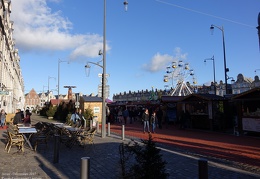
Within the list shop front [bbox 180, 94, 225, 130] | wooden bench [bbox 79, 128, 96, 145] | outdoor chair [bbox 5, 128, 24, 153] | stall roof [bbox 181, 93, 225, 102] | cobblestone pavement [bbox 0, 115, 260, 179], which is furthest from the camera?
shop front [bbox 180, 94, 225, 130]

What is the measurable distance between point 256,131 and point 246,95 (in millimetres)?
2349

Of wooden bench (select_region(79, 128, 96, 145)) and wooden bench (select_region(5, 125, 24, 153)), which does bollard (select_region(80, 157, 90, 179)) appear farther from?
wooden bench (select_region(79, 128, 96, 145))

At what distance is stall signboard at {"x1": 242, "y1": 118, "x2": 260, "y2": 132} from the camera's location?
1524cm

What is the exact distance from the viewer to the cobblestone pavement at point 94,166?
6771 millimetres

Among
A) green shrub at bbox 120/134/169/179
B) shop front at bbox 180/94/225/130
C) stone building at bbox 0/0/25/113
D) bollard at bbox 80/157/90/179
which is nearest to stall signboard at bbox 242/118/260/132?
shop front at bbox 180/94/225/130

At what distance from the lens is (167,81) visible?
208ft

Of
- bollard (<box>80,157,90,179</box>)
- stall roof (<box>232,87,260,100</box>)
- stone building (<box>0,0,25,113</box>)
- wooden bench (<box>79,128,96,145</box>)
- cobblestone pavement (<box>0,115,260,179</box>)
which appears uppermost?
stone building (<box>0,0,25,113</box>)

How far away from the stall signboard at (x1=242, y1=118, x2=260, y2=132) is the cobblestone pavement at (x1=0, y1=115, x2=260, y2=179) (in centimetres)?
744

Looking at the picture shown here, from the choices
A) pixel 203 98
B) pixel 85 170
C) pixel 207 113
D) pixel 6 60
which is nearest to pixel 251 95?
pixel 203 98

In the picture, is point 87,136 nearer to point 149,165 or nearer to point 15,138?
point 15,138

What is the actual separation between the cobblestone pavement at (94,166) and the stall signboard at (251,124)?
293 inches

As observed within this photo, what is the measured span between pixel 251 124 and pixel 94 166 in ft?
39.3

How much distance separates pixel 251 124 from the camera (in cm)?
1566

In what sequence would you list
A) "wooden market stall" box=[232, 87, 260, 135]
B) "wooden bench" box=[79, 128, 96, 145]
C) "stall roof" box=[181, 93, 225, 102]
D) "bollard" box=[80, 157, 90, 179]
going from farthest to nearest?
1. "stall roof" box=[181, 93, 225, 102]
2. "wooden market stall" box=[232, 87, 260, 135]
3. "wooden bench" box=[79, 128, 96, 145]
4. "bollard" box=[80, 157, 90, 179]
